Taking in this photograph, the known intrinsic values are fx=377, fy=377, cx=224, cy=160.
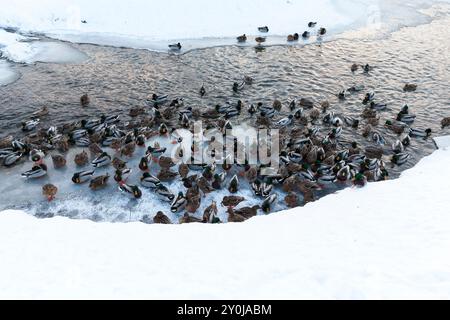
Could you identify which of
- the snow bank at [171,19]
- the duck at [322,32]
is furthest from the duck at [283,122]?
the duck at [322,32]

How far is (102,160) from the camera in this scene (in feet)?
43.0

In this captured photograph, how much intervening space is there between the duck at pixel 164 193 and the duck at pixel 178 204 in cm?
24

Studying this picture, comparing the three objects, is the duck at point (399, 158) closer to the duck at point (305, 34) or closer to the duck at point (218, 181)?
the duck at point (218, 181)

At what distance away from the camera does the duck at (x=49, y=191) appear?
38.3 ft

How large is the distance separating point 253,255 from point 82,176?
6971mm

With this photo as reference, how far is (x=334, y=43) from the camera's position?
80.1 feet

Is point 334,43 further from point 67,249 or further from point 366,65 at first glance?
point 67,249

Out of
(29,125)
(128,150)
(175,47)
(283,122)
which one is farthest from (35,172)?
(175,47)

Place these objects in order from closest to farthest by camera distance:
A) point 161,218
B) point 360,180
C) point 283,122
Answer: point 161,218 → point 360,180 → point 283,122

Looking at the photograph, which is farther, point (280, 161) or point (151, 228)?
point (280, 161)

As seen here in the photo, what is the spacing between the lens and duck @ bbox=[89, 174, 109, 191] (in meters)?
12.1

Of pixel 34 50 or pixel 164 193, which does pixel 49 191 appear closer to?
pixel 164 193
